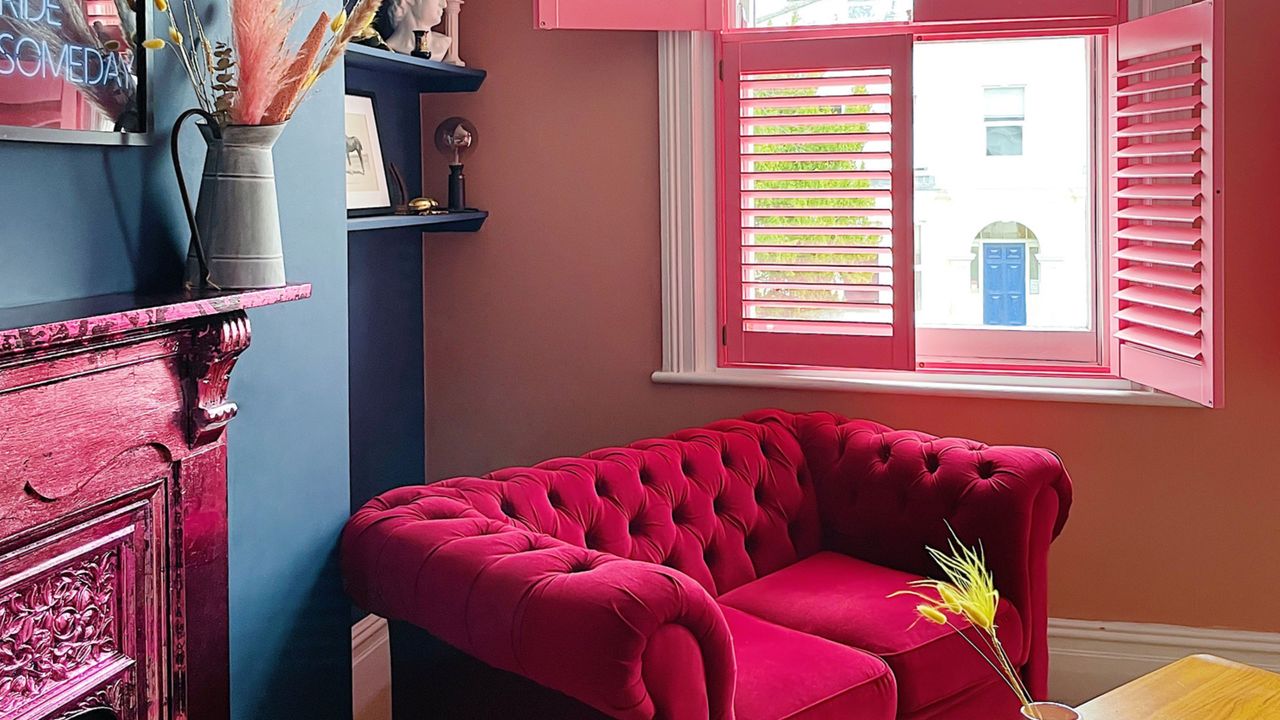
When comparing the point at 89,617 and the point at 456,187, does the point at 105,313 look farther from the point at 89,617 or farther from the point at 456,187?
the point at 456,187

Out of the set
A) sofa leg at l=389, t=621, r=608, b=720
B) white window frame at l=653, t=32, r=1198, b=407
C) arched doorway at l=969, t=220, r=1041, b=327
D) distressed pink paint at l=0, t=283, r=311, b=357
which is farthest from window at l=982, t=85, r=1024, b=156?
distressed pink paint at l=0, t=283, r=311, b=357

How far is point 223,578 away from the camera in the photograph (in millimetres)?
2092

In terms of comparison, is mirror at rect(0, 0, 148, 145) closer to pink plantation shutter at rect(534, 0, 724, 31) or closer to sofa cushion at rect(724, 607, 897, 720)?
sofa cushion at rect(724, 607, 897, 720)

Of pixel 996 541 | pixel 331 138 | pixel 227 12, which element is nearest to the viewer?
pixel 227 12

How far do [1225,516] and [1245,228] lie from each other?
773 millimetres

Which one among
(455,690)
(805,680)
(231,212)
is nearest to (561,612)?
(455,690)

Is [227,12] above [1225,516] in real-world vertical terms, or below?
above

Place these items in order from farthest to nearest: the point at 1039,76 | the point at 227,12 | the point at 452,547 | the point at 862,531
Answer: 1. the point at 1039,76
2. the point at 862,531
3. the point at 452,547
4. the point at 227,12

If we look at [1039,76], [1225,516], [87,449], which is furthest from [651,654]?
[1039,76]

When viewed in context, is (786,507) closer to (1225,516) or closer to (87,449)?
(1225,516)

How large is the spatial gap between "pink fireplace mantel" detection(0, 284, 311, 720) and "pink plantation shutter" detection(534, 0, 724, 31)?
5.20ft

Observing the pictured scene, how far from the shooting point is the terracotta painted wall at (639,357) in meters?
3.21

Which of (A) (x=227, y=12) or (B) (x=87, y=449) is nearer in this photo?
(B) (x=87, y=449)

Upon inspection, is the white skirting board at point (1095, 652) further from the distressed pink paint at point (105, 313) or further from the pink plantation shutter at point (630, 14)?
the pink plantation shutter at point (630, 14)
